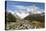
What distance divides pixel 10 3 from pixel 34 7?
361mm

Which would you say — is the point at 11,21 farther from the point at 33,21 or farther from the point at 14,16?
the point at 33,21

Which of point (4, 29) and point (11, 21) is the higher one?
point (11, 21)

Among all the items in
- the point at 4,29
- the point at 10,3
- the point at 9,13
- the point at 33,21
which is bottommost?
the point at 4,29

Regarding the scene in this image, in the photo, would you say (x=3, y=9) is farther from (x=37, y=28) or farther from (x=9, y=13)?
(x=37, y=28)

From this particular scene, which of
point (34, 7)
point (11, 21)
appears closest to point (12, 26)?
point (11, 21)

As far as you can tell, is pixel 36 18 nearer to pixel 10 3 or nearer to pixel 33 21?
pixel 33 21

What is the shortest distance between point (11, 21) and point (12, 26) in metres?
0.07

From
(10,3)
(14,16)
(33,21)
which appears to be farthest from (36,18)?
(10,3)

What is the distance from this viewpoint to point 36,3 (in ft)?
4.35

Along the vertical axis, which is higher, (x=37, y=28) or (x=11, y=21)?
(x=11, y=21)

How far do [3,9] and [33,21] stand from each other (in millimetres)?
472

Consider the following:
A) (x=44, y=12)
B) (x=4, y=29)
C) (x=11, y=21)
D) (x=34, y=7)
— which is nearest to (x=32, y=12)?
(x=34, y=7)

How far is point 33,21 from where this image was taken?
4.30ft

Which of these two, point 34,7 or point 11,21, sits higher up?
point 34,7
